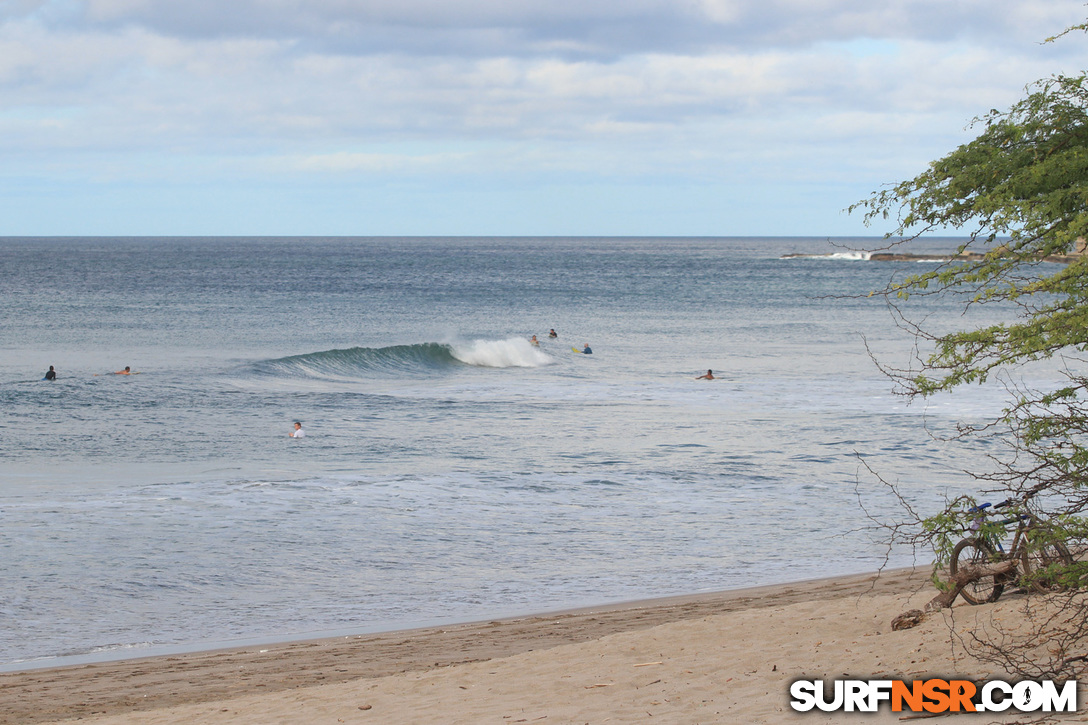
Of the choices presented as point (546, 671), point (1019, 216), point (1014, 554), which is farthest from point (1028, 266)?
point (546, 671)

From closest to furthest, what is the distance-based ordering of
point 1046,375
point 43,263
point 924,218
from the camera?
point 924,218
point 1046,375
point 43,263

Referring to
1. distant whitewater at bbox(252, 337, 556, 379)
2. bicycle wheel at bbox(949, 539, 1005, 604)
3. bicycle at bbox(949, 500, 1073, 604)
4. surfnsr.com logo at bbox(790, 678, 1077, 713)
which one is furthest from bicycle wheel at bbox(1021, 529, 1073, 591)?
distant whitewater at bbox(252, 337, 556, 379)

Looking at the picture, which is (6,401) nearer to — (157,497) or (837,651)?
(157,497)

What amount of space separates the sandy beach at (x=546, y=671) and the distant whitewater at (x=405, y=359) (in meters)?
27.6

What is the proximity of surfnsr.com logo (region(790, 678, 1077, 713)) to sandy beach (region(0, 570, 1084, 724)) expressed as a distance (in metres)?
0.18

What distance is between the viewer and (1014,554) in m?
8.53

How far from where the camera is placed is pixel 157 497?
1748cm

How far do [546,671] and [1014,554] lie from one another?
4141mm

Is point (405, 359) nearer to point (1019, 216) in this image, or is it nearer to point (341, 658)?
point (341, 658)

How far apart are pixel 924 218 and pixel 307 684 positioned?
6.53m

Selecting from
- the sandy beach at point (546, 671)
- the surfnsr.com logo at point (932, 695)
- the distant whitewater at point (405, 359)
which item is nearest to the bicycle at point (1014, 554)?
the sandy beach at point (546, 671)

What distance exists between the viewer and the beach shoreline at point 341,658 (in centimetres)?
873

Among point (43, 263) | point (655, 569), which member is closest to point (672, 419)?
point (655, 569)

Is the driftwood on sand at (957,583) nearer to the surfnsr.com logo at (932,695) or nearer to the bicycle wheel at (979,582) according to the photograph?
the bicycle wheel at (979,582)
